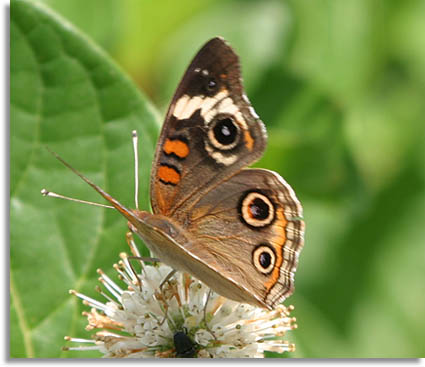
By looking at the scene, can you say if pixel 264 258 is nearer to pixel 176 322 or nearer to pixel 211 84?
pixel 176 322

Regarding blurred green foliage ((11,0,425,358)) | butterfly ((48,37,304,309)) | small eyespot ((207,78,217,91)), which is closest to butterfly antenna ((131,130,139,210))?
butterfly ((48,37,304,309))

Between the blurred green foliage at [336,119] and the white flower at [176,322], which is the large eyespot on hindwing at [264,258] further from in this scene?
the blurred green foliage at [336,119]

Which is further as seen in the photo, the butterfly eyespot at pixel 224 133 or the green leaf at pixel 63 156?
the green leaf at pixel 63 156

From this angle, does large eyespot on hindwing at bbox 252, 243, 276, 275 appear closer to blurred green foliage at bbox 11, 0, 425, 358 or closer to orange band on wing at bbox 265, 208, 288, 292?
orange band on wing at bbox 265, 208, 288, 292

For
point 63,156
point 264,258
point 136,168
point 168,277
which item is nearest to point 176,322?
point 168,277

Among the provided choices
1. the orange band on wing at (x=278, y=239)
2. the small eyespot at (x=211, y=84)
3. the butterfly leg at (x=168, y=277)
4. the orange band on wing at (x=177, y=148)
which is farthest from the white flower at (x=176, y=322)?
the small eyespot at (x=211, y=84)

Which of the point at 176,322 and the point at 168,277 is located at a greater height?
the point at 168,277
